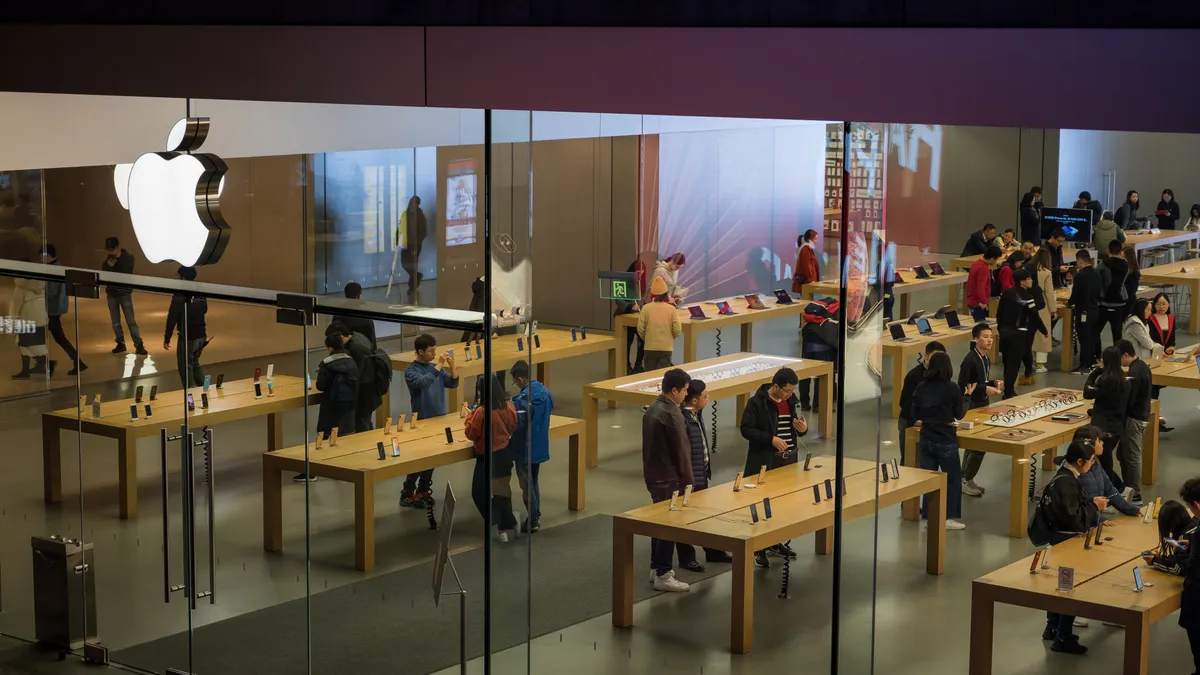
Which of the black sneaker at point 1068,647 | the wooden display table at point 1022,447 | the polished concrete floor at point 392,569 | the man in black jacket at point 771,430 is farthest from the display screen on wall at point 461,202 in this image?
the wooden display table at point 1022,447

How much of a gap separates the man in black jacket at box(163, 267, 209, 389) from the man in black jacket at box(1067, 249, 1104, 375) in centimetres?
908

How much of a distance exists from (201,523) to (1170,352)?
9251 millimetres

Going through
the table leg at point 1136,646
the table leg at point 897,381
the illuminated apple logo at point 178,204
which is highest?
the illuminated apple logo at point 178,204

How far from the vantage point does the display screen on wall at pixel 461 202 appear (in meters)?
7.72

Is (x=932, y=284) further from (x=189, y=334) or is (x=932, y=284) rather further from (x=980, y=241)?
(x=189, y=334)

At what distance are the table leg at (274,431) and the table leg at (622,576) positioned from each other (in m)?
2.41

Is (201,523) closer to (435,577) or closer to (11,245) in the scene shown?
(435,577)

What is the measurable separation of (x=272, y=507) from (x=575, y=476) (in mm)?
3998

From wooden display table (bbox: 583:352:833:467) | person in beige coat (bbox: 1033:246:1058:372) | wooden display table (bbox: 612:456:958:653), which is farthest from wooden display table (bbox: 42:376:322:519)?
person in beige coat (bbox: 1033:246:1058:372)

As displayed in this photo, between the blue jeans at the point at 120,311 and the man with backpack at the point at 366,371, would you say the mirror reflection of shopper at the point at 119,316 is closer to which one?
the blue jeans at the point at 120,311

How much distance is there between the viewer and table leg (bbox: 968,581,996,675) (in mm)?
7766

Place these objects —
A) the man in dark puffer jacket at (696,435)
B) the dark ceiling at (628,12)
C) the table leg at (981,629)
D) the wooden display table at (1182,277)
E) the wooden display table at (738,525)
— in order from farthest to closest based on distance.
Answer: the wooden display table at (1182,277)
the man in dark puffer jacket at (696,435)
the wooden display table at (738,525)
the table leg at (981,629)
the dark ceiling at (628,12)

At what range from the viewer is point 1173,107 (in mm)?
3893

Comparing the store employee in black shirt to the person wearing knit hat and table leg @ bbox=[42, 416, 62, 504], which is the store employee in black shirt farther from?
table leg @ bbox=[42, 416, 62, 504]
